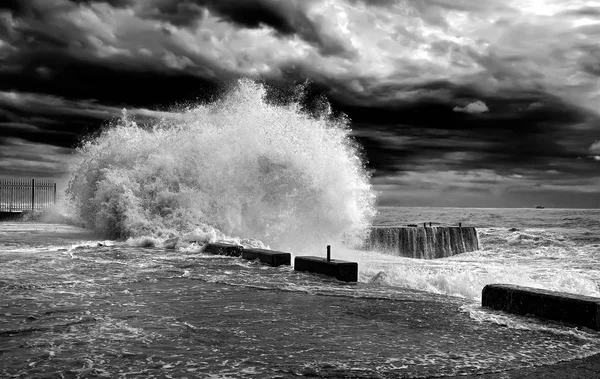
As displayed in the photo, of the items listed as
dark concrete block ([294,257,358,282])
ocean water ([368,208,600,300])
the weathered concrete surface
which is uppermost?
dark concrete block ([294,257,358,282])

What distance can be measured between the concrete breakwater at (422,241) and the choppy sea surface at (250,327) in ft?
40.7

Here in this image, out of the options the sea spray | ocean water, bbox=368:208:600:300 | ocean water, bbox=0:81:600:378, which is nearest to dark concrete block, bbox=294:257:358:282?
ocean water, bbox=0:81:600:378

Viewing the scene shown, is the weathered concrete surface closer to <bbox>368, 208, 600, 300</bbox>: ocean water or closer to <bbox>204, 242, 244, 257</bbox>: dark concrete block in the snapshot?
<bbox>368, 208, 600, 300</bbox>: ocean water

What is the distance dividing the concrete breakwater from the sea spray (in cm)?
445

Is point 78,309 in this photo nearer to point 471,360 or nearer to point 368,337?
point 368,337

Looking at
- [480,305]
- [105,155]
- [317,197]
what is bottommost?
[480,305]

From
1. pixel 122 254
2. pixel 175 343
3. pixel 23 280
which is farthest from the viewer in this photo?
pixel 122 254

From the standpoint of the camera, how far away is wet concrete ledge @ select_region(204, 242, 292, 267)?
8.70 meters

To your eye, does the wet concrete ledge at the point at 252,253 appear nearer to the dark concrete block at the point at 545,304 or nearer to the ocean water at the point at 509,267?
the ocean water at the point at 509,267

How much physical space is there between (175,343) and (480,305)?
359 centimetres

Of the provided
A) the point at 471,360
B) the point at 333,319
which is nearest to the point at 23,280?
the point at 333,319

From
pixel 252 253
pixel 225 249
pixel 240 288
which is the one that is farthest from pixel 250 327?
pixel 225 249

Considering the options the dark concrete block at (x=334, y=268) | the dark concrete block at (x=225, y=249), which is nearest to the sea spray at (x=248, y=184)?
the dark concrete block at (x=225, y=249)

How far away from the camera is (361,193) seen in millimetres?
15172
